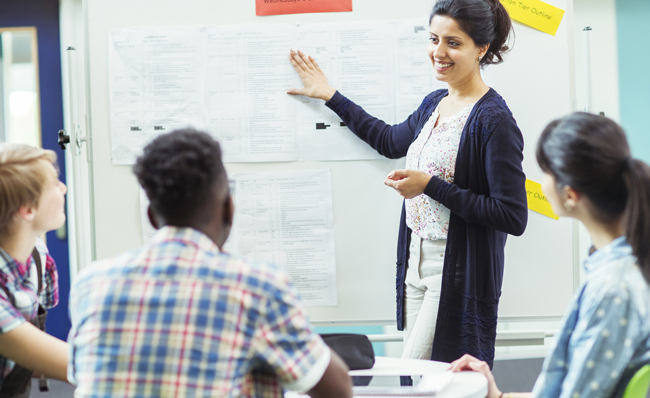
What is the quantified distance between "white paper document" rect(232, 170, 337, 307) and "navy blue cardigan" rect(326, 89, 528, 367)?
1.72ft

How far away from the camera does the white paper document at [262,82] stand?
6.45ft

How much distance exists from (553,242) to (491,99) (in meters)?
0.68

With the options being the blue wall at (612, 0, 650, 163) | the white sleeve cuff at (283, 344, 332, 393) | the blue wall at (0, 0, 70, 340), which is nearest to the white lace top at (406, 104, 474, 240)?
the white sleeve cuff at (283, 344, 332, 393)

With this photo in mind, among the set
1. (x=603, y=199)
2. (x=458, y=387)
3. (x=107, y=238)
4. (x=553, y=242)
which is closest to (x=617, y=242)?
(x=603, y=199)

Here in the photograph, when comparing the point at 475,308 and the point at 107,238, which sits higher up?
the point at 107,238

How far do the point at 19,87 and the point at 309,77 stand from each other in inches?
82.8

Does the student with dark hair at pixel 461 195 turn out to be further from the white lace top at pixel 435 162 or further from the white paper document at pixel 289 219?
the white paper document at pixel 289 219

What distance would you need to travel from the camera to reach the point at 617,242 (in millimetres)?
918

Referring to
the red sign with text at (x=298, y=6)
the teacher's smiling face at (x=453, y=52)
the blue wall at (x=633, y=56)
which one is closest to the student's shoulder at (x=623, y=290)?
the teacher's smiling face at (x=453, y=52)

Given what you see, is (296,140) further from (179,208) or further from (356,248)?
(179,208)

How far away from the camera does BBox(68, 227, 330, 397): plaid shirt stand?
0.69 metres

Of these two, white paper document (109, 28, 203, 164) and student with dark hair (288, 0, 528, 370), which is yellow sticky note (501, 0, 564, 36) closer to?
student with dark hair (288, 0, 528, 370)

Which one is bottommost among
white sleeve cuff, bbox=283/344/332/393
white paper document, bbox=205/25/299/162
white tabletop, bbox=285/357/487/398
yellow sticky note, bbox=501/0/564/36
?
white tabletop, bbox=285/357/487/398

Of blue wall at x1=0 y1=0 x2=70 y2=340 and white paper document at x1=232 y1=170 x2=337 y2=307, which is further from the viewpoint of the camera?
blue wall at x1=0 y1=0 x2=70 y2=340
